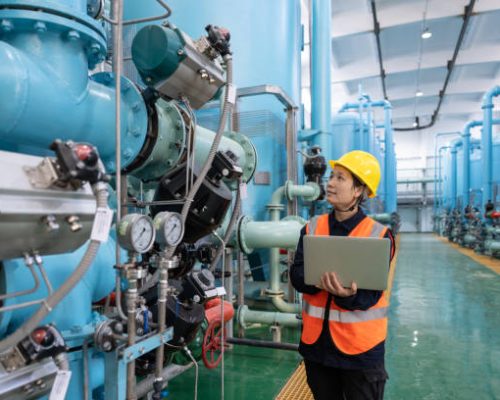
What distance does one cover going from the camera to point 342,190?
1.40 meters

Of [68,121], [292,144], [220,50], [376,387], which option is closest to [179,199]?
[68,121]

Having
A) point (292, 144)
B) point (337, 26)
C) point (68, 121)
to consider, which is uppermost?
point (337, 26)

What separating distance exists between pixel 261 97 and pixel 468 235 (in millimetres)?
7925

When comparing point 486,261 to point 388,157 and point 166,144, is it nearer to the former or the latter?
point 388,157

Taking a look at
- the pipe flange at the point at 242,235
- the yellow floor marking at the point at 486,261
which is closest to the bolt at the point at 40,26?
the pipe flange at the point at 242,235

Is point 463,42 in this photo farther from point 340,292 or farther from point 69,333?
point 69,333

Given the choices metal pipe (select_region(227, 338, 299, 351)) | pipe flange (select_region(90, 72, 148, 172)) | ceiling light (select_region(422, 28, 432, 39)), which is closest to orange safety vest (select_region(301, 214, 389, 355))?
pipe flange (select_region(90, 72, 148, 172))

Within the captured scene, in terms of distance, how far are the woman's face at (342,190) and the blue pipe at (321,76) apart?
261 cm

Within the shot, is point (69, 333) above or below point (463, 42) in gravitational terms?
below

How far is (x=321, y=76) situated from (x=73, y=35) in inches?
138

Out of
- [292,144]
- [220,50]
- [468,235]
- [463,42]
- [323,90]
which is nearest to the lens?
[220,50]

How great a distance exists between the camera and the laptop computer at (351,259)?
120cm

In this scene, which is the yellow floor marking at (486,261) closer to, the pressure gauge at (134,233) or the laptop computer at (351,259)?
the laptop computer at (351,259)

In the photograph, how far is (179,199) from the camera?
1.30 m
